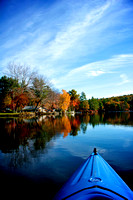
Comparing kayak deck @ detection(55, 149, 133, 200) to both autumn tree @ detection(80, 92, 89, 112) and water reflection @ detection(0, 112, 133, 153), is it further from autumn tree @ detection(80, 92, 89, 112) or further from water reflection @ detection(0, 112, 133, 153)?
autumn tree @ detection(80, 92, 89, 112)

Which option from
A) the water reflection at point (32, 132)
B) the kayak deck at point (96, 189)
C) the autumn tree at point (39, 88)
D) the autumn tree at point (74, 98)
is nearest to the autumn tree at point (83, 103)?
the autumn tree at point (74, 98)

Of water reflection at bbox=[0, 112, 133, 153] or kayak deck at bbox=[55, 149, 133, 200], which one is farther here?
water reflection at bbox=[0, 112, 133, 153]

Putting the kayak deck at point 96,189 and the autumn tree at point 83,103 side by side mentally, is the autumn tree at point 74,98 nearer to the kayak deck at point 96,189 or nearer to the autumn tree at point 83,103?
the autumn tree at point 83,103

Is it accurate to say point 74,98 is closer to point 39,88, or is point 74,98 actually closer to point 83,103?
point 83,103

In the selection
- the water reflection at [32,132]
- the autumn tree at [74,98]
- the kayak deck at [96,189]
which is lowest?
the water reflection at [32,132]

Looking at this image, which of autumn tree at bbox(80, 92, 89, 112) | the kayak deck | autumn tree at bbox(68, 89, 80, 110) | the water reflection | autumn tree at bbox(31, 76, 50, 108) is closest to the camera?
the kayak deck

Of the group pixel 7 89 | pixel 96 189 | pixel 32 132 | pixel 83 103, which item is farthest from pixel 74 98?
pixel 96 189

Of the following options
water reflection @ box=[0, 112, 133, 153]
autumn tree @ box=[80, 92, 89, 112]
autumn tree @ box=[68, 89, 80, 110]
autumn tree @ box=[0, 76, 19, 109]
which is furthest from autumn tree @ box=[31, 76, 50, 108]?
autumn tree @ box=[80, 92, 89, 112]

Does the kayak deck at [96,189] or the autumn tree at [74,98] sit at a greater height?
the autumn tree at [74,98]

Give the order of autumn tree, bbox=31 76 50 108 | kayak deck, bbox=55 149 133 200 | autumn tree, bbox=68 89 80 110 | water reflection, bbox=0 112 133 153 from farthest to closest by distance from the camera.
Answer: autumn tree, bbox=68 89 80 110 → autumn tree, bbox=31 76 50 108 → water reflection, bbox=0 112 133 153 → kayak deck, bbox=55 149 133 200

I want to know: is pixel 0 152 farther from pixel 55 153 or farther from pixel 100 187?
pixel 100 187

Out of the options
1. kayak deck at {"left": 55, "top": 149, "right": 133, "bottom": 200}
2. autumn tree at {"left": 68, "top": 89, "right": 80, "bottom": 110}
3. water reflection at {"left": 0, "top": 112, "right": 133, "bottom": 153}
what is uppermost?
autumn tree at {"left": 68, "top": 89, "right": 80, "bottom": 110}

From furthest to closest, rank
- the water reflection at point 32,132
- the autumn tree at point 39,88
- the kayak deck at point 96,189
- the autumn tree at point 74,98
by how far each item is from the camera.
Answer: the autumn tree at point 74,98 → the autumn tree at point 39,88 → the water reflection at point 32,132 → the kayak deck at point 96,189

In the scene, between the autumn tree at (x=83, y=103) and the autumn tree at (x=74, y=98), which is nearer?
the autumn tree at (x=74, y=98)
